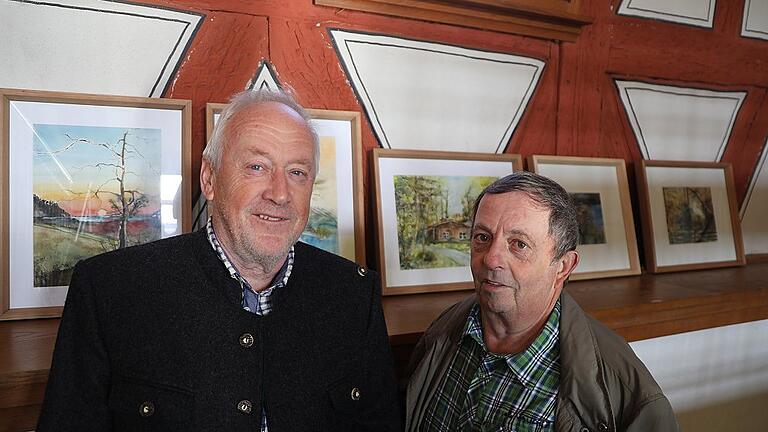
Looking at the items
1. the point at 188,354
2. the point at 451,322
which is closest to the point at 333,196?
the point at 451,322

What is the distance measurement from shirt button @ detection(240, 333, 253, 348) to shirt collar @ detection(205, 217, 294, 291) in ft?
0.40

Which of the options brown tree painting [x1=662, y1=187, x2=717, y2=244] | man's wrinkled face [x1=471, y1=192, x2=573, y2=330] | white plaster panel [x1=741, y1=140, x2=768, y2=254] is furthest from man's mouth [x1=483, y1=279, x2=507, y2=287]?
white plaster panel [x1=741, y1=140, x2=768, y2=254]

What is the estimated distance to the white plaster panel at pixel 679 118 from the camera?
2.65 meters

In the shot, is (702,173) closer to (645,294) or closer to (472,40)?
(645,294)

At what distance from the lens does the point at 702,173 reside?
9.01 ft

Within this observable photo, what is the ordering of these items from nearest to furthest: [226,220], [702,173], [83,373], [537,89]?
[83,373], [226,220], [537,89], [702,173]

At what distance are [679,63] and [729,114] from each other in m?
0.41

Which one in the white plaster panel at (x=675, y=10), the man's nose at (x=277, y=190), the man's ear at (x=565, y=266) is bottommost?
the man's ear at (x=565, y=266)

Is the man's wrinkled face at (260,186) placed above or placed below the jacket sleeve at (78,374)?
above

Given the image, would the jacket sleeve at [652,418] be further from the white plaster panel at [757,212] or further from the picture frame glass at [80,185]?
the white plaster panel at [757,212]

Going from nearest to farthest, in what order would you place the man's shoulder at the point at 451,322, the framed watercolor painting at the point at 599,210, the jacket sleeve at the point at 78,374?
the jacket sleeve at the point at 78,374 → the man's shoulder at the point at 451,322 → the framed watercolor painting at the point at 599,210

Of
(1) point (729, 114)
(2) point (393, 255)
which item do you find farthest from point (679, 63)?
(2) point (393, 255)

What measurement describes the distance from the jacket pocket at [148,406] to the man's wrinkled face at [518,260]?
700 mm

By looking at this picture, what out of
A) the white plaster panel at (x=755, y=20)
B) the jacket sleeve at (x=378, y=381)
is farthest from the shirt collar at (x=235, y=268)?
the white plaster panel at (x=755, y=20)
